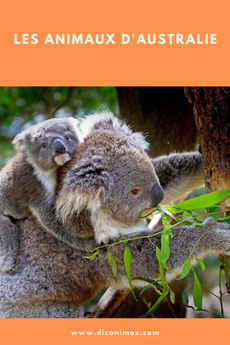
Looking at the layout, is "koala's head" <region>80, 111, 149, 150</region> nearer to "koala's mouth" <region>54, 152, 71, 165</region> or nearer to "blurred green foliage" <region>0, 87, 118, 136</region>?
"koala's mouth" <region>54, 152, 71, 165</region>

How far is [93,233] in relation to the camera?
9.73ft

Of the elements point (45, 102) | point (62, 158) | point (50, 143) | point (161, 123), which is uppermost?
point (45, 102)

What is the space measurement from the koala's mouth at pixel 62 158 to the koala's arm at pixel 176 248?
0.72m

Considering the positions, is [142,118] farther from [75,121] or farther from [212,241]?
[212,241]

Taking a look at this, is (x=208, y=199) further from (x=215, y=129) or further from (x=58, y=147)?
(x=58, y=147)

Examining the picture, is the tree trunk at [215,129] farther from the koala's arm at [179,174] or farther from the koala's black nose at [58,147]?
the koala's black nose at [58,147]

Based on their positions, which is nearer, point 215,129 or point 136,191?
point 215,129

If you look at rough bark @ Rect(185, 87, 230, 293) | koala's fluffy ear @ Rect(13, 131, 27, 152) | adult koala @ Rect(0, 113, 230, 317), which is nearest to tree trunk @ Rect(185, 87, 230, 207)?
rough bark @ Rect(185, 87, 230, 293)

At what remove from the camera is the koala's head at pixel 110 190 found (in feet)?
9.36

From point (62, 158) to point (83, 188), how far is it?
346 millimetres

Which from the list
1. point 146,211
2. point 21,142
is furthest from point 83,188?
A: point 21,142

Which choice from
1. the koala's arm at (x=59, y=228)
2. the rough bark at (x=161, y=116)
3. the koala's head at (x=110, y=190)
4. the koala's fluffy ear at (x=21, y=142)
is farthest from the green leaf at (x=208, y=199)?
the rough bark at (x=161, y=116)

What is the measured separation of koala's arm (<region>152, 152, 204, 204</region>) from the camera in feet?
11.5

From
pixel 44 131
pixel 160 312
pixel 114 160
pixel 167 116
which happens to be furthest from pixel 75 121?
pixel 160 312
